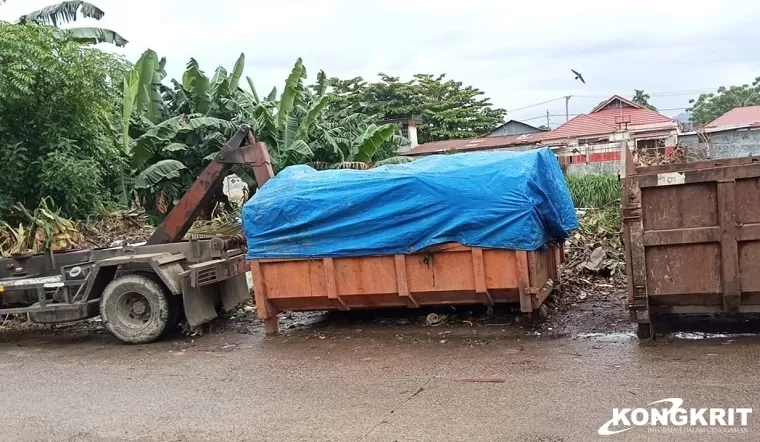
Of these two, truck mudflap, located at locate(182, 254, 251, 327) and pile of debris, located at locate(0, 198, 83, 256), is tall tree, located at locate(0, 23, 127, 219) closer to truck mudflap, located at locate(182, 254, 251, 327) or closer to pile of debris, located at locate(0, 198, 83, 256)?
pile of debris, located at locate(0, 198, 83, 256)

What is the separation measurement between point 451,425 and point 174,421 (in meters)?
2.28

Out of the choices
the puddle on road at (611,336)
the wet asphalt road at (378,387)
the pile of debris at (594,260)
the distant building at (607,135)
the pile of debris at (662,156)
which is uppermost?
the distant building at (607,135)

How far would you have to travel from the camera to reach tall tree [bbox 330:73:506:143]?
4203 cm

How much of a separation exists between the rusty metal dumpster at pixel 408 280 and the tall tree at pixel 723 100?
60.5 m

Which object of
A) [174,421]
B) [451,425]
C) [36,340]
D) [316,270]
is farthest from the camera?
[36,340]

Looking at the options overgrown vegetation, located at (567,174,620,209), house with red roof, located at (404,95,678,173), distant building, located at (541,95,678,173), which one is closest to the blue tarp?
overgrown vegetation, located at (567,174,620,209)

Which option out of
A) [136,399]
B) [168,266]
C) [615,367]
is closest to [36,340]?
[168,266]

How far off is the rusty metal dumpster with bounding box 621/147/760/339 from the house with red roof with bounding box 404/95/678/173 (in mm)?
18682

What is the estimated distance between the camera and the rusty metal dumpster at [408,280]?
7328mm

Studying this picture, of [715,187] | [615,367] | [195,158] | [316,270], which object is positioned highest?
[195,158]

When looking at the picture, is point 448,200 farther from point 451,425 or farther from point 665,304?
point 451,425

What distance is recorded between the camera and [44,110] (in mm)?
12883

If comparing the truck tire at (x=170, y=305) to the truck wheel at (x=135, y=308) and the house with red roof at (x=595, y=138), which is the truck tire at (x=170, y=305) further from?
the house with red roof at (x=595, y=138)

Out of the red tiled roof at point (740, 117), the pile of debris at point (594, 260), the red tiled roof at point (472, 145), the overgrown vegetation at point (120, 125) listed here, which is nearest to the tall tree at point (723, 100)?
the red tiled roof at point (740, 117)
